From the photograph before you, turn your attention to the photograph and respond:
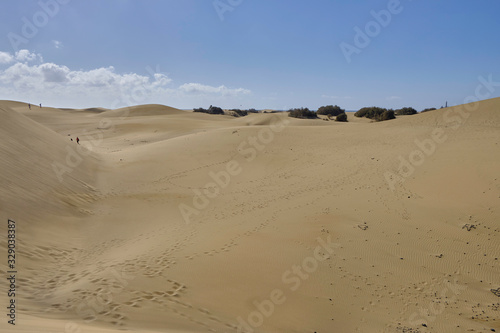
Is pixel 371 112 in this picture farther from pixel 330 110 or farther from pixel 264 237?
pixel 264 237

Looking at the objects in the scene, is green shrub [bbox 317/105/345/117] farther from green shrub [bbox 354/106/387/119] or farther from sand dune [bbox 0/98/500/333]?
sand dune [bbox 0/98/500/333]

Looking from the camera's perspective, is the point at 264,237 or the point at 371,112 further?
the point at 371,112

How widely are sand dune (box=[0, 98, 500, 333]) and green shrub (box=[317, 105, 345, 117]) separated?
94.3 feet

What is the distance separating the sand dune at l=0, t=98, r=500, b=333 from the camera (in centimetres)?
470

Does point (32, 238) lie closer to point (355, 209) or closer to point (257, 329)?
point (257, 329)

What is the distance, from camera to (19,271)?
5.47m

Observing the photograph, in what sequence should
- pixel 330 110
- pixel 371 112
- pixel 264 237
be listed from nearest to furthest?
pixel 264 237, pixel 371 112, pixel 330 110

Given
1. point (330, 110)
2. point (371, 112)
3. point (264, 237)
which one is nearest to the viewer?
point (264, 237)

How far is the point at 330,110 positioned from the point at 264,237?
40.2m

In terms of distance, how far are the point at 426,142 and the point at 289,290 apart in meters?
11.6

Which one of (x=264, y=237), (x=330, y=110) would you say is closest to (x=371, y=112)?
(x=330, y=110)

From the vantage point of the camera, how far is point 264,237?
7.22 meters

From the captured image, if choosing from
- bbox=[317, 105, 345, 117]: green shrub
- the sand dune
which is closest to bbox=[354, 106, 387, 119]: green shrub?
bbox=[317, 105, 345, 117]: green shrub

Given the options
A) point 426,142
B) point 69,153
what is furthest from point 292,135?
point 69,153
